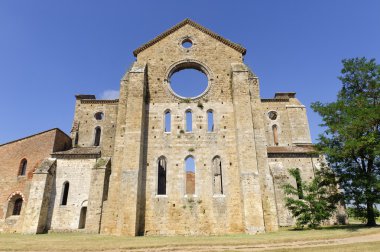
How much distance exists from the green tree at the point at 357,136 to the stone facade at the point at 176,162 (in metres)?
3.77

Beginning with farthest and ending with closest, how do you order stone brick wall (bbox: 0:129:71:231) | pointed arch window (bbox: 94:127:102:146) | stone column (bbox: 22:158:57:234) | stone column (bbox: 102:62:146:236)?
pointed arch window (bbox: 94:127:102:146) → stone brick wall (bbox: 0:129:71:231) → stone column (bbox: 22:158:57:234) → stone column (bbox: 102:62:146:236)

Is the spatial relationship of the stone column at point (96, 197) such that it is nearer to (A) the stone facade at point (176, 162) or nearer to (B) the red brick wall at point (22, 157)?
(A) the stone facade at point (176, 162)

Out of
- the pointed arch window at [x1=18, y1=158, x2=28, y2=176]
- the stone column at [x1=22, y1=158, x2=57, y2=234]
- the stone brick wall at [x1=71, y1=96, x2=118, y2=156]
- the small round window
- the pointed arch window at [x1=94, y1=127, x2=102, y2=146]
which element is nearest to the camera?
the stone column at [x1=22, y1=158, x2=57, y2=234]

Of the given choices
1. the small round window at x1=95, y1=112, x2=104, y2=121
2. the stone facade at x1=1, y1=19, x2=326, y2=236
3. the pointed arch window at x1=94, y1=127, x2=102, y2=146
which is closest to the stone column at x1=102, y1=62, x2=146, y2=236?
the stone facade at x1=1, y1=19, x2=326, y2=236

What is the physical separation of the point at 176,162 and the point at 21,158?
45.8 ft

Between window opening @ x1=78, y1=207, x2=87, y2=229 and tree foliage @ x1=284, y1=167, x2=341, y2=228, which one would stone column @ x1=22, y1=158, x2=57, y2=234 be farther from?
tree foliage @ x1=284, y1=167, x2=341, y2=228

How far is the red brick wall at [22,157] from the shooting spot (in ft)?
70.0

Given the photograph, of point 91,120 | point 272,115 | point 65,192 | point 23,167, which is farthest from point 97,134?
point 272,115

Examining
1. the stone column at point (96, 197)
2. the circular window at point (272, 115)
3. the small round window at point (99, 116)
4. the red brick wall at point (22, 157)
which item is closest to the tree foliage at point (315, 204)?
the stone column at point (96, 197)

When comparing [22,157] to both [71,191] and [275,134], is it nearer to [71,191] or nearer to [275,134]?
[71,191]

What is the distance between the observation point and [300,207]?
16.8 m

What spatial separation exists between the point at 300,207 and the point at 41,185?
17.6 meters

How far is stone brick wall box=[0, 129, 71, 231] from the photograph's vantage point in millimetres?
21234

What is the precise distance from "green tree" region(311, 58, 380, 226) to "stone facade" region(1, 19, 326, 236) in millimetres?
3769
